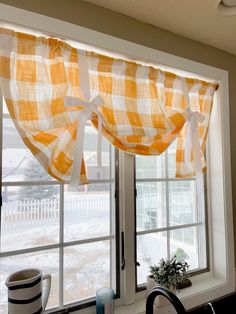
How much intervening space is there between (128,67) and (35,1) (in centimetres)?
49

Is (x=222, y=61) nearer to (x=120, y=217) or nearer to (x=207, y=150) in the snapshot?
(x=207, y=150)

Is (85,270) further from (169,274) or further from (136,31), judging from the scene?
(136,31)

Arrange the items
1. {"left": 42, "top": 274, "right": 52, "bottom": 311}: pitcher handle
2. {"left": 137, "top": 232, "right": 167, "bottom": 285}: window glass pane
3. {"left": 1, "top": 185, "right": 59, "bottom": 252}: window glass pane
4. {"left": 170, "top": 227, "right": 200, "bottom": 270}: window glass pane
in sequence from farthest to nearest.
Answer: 1. {"left": 170, "top": 227, "right": 200, "bottom": 270}: window glass pane
2. {"left": 137, "top": 232, "right": 167, "bottom": 285}: window glass pane
3. {"left": 1, "top": 185, "right": 59, "bottom": 252}: window glass pane
4. {"left": 42, "top": 274, "right": 52, "bottom": 311}: pitcher handle

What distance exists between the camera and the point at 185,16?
4.05ft

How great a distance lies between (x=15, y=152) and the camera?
106cm

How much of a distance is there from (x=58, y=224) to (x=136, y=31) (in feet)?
3.48

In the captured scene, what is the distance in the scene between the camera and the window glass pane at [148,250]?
4.34 feet

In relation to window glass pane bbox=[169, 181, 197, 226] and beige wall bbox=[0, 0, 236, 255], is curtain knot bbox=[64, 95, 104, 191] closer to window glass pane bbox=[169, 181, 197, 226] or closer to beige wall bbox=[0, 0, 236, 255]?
beige wall bbox=[0, 0, 236, 255]

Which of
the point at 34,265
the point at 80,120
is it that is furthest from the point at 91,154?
the point at 34,265

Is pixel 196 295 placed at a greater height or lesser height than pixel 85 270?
lesser

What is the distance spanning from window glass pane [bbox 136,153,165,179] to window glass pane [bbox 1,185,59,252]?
0.48 meters

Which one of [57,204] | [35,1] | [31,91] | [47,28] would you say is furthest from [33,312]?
[35,1]

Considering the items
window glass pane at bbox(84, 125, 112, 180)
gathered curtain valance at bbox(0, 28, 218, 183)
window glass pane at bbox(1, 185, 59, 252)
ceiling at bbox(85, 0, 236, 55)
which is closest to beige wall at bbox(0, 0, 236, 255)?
ceiling at bbox(85, 0, 236, 55)

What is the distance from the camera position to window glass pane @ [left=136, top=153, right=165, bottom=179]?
1356mm
